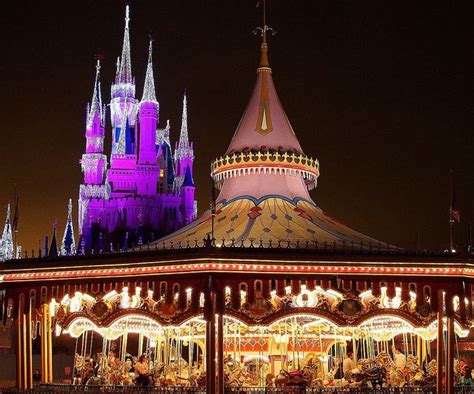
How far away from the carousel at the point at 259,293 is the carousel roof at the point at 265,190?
0.04m

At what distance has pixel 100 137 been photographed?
103688mm

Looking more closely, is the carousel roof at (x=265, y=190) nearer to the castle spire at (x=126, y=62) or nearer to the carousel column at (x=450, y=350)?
the carousel column at (x=450, y=350)

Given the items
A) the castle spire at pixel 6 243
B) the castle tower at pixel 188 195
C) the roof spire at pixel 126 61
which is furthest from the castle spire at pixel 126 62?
the castle spire at pixel 6 243

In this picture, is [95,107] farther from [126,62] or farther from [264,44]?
[264,44]

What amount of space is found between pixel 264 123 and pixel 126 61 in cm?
8733

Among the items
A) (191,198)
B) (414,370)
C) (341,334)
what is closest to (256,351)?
(341,334)

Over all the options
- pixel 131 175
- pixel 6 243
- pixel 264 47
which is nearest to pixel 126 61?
pixel 131 175

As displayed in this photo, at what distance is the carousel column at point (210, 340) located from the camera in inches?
706

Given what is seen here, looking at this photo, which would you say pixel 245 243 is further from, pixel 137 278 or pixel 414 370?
pixel 414 370

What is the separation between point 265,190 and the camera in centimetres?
2309

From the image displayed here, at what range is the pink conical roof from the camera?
2377 centimetres

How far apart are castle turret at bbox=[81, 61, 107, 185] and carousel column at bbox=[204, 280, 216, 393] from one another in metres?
84.4

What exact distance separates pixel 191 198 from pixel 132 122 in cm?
1252

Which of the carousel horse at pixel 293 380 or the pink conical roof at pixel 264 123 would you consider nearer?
the carousel horse at pixel 293 380
